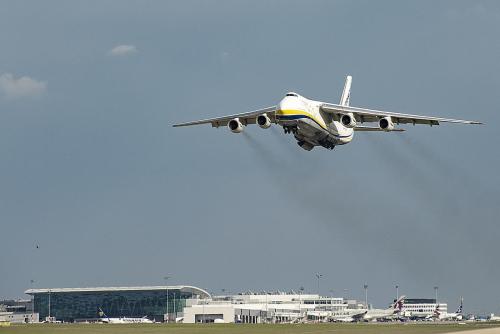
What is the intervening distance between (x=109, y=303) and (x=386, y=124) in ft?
392

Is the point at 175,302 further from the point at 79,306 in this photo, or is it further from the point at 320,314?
the point at 320,314

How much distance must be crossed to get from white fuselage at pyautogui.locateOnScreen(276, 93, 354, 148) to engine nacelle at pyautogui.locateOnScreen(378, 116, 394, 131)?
4152mm

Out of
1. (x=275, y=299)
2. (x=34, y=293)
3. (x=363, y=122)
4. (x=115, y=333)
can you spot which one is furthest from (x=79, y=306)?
(x=363, y=122)

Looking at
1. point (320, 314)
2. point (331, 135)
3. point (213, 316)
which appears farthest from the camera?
point (320, 314)

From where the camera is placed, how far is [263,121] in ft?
206

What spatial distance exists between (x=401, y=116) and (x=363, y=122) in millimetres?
4363

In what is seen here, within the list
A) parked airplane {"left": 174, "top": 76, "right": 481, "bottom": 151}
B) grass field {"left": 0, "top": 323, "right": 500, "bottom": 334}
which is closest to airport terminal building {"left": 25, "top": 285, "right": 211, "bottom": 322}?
grass field {"left": 0, "top": 323, "right": 500, "bottom": 334}

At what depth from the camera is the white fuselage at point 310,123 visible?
61.8 meters

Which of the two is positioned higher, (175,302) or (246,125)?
(246,125)

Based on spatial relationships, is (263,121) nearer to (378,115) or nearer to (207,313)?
(378,115)

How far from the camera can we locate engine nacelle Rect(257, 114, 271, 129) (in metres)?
62.8

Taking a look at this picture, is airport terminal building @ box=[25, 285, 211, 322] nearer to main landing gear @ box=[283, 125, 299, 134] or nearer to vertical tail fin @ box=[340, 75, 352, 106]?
→ vertical tail fin @ box=[340, 75, 352, 106]

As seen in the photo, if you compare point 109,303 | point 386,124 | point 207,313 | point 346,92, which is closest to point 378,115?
point 386,124

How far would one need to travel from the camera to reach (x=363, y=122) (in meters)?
68.5
